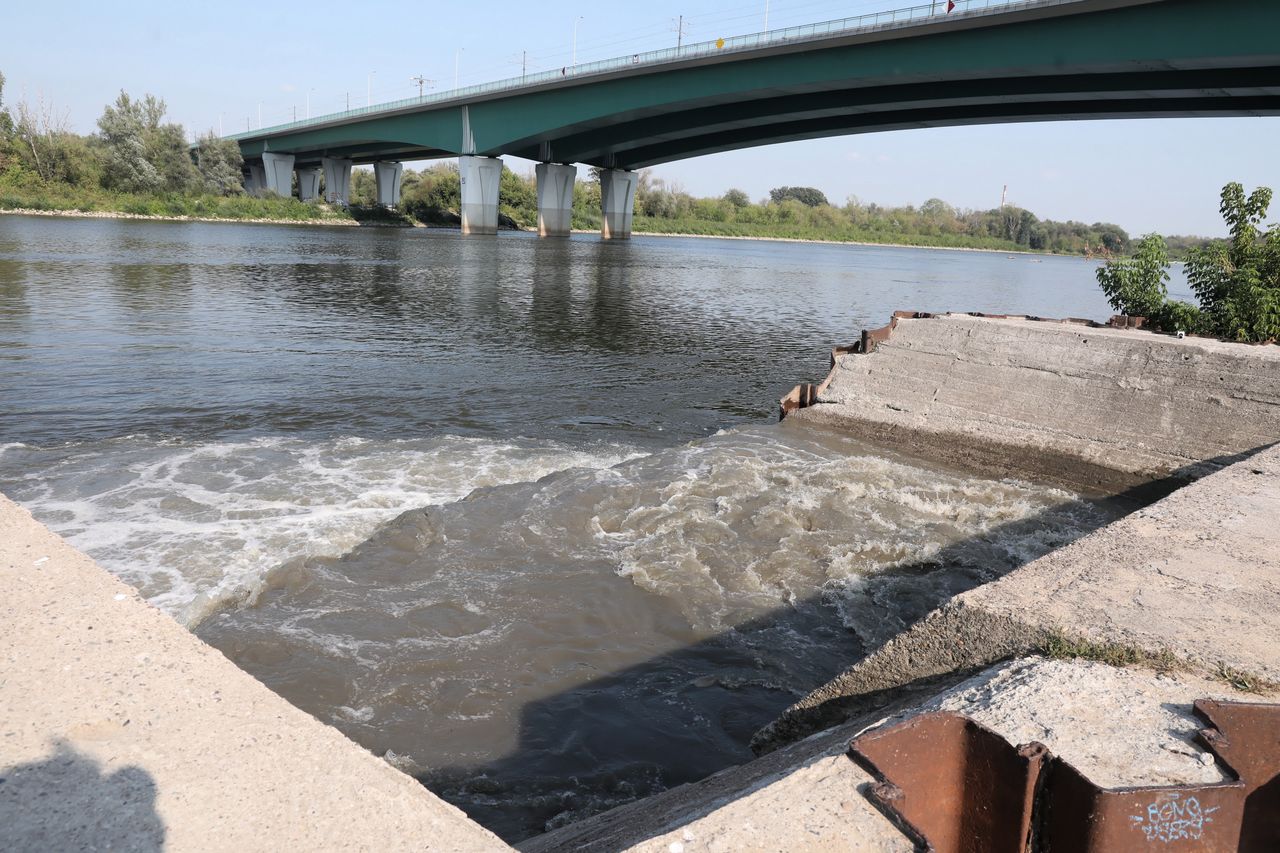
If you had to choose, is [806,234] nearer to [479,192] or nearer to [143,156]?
[479,192]

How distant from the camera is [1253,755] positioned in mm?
3088

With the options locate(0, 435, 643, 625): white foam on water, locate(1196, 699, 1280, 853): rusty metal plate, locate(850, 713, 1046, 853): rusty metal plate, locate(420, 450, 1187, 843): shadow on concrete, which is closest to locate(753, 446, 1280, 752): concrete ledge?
locate(420, 450, 1187, 843): shadow on concrete

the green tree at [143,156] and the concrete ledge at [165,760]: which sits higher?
the green tree at [143,156]

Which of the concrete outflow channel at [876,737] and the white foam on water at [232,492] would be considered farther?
the white foam on water at [232,492]

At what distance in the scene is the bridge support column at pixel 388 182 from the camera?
9725cm

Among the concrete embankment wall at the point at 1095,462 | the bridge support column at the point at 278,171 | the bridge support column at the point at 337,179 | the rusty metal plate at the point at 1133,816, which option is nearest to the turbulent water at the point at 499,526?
the concrete embankment wall at the point at 1095,462

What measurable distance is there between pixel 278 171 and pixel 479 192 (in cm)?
3824

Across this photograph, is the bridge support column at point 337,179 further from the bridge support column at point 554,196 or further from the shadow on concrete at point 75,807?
the shadow on concrete at point 75,807

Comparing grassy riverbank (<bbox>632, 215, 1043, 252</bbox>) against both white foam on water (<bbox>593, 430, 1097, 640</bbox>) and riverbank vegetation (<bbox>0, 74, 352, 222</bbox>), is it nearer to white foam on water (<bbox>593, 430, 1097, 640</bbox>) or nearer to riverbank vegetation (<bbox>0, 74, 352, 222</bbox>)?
riverbank vegetation (<bbox>0, 74, 352, 222</bbox>)

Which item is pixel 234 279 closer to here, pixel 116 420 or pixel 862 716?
pixel 116 420

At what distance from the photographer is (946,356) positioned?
42.3 ft

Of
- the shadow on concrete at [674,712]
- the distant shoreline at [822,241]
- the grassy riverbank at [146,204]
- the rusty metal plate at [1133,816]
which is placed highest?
the distant shoreline at [822,241]

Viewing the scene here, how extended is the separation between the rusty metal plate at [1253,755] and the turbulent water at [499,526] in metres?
2.47

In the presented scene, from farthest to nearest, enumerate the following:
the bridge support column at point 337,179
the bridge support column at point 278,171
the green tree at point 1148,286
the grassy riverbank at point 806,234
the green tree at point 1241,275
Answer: the grassy riverbank at point 806,234 → the bridge support column at point 337,179 → the bridge support column at point 278,171 → the green tree at point 1148,286 → the green tree at point 1241,275
